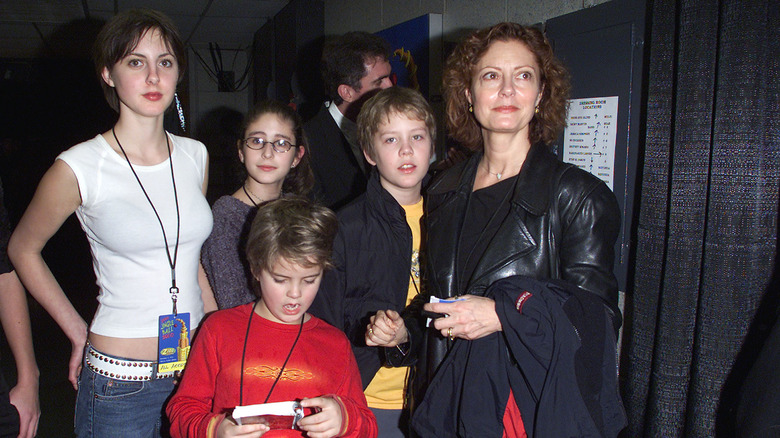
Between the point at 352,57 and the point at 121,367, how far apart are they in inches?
73.5

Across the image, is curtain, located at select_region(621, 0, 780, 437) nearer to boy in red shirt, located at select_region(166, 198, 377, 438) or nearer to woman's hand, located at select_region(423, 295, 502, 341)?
woman's hand, located at select_region(423, 295, 502, 341)

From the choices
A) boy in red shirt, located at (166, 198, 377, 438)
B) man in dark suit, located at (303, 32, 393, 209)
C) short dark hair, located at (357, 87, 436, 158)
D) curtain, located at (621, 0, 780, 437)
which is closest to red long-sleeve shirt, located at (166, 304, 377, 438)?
boy in red shirt, located at (166, 198, 377, 438)

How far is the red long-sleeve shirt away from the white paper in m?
1.20

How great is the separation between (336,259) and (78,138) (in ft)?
→ 29.9

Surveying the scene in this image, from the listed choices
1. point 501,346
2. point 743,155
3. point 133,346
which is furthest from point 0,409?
point 743,155

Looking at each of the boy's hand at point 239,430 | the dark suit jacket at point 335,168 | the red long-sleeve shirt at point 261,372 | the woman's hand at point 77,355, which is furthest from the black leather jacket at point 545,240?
the dark suit jacket at point 335,168

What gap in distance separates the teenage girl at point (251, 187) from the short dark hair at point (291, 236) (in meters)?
0.22

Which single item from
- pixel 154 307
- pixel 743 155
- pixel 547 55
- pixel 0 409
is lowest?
pixel 0 409

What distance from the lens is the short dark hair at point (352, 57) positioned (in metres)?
2.73

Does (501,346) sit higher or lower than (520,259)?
lower

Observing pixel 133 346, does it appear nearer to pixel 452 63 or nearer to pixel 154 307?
pixel 154 307

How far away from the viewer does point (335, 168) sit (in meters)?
2.58

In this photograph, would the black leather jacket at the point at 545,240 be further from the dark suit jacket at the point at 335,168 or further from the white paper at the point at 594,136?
the dark suit jacket at the point at 335,168

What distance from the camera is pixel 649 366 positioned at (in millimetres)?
1654
